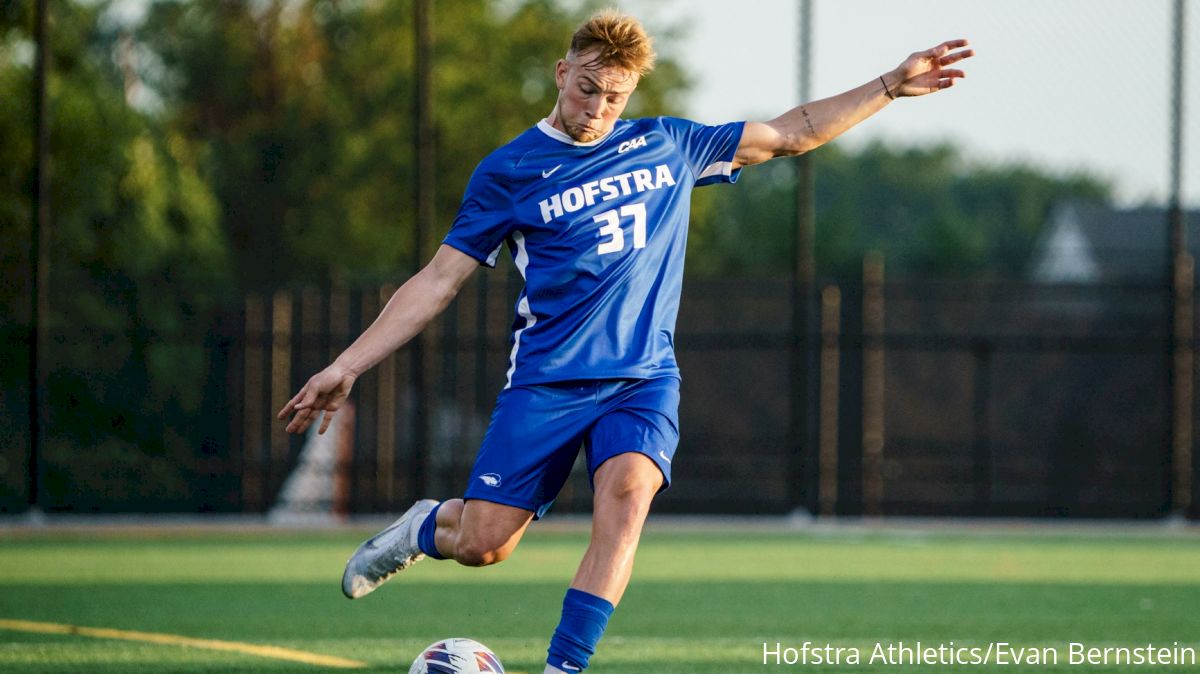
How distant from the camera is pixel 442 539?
5.34 metres

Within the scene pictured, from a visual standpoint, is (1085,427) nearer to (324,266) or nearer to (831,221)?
(324,266)

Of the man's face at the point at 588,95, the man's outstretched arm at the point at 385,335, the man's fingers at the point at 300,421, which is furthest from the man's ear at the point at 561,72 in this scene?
the man's fingers at the point at 300,421

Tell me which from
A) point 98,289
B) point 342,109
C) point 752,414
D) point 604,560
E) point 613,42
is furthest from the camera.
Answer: point 342,109

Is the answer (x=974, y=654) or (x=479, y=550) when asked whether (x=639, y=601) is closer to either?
(x=974, y=654)

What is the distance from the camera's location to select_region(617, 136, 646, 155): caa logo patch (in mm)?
5090

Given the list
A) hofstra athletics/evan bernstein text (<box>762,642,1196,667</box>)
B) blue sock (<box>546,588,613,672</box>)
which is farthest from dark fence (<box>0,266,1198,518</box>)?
blue sock (<box>546,588,613,672</box>)

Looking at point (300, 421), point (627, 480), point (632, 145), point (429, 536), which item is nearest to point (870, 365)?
point (429, 536)

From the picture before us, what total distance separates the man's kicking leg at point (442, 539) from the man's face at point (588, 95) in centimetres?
117

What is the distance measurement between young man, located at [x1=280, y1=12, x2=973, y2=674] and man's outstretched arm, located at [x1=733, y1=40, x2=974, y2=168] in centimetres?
33

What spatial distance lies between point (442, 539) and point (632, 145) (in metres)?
1.40

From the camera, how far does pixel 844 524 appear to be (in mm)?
15289

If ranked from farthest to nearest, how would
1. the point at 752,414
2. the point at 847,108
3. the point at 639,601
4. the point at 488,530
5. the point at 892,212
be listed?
the point at 892,212, the point at 752,414, the point at 639,601, the point at 847,108, the point at 488,530

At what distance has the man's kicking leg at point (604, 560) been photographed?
14.9 feet

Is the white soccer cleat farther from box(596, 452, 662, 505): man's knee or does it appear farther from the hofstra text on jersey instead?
the hofstra text on jersey
